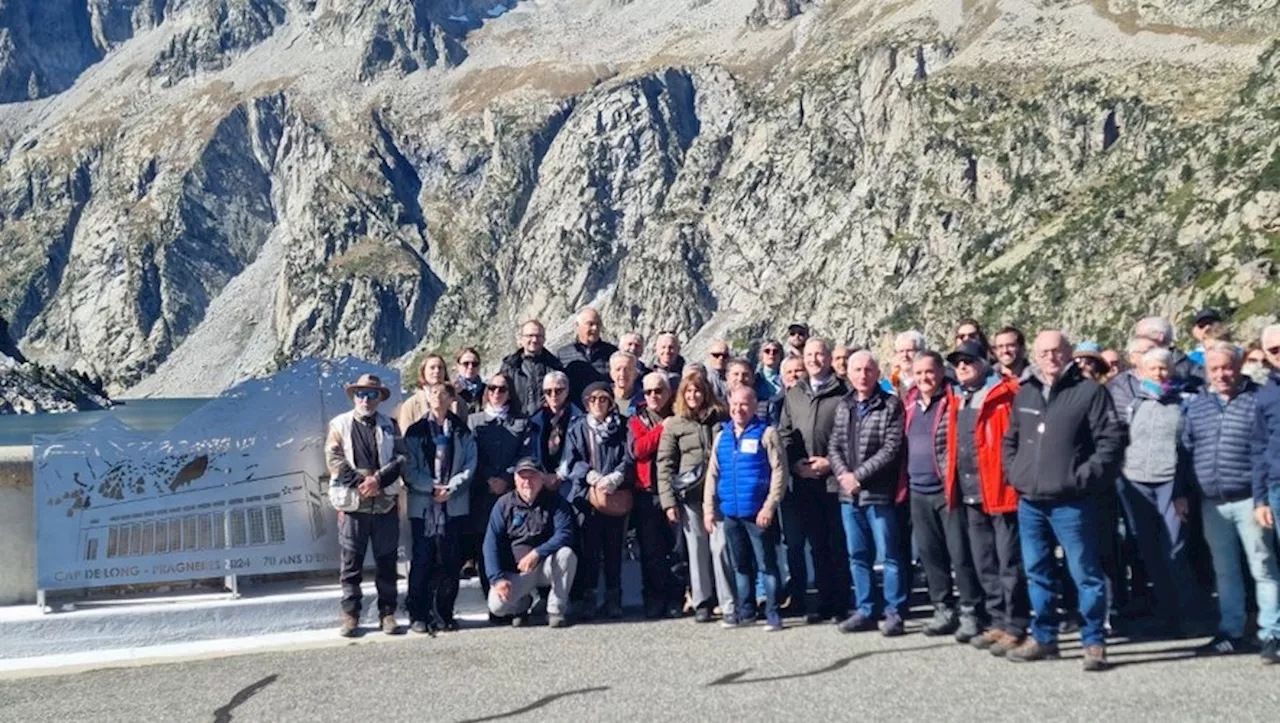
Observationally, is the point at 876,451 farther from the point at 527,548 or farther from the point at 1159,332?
the point at 527,548

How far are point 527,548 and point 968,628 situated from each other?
3.70 metres

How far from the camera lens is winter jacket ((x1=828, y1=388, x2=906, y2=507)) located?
28.8ft

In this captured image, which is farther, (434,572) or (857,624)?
(434,572)

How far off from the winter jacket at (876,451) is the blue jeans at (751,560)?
2.50 ft

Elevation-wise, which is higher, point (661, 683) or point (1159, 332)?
point (1159, 332)

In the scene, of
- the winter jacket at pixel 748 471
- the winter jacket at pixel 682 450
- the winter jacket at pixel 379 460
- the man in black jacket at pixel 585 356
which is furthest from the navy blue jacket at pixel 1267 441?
the winter jacket at pixel 379 460

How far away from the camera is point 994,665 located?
761 cm

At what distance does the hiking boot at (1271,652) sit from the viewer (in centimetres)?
729

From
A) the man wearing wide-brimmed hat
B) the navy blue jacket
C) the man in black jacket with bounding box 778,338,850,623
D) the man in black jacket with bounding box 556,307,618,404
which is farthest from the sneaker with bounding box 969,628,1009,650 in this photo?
the man wearing wide-brimmed hat

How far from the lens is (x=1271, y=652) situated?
288 inches

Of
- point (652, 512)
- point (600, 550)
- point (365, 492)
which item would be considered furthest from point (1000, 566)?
point (365, 492)

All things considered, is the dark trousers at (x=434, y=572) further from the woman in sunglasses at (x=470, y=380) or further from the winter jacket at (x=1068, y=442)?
the winter jacket at (x=1068, y=442)

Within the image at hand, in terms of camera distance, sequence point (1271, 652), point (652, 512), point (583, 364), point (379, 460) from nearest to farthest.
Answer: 1. point (1271, 652)
2. point (379, 460)
3. point (652, 512)
4. point (583, 364)

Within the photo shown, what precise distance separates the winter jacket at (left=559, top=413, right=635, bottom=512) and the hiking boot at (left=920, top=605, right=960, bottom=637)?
111 inches
